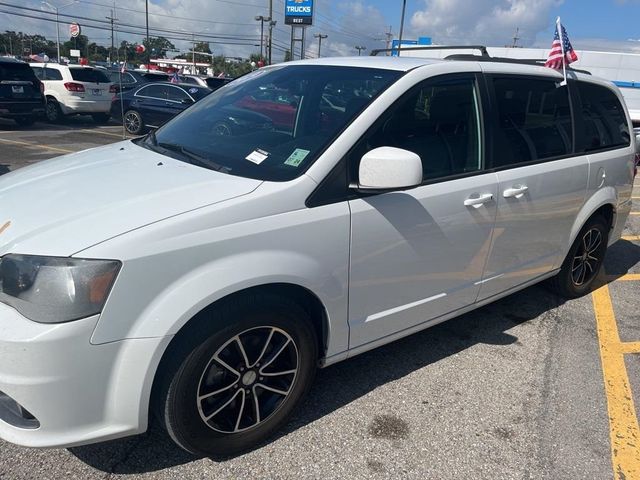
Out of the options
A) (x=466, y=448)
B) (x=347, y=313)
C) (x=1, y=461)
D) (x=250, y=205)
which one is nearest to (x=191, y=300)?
(x=250, y=205)

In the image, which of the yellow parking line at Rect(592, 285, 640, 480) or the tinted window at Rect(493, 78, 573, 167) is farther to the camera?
the tinted window at Rect(493, 78, 573, 167)

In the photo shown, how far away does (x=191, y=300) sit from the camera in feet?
6.96

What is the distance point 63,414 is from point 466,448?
188cm

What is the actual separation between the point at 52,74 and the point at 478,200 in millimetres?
16095

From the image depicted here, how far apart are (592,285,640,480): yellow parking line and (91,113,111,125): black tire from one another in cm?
1552

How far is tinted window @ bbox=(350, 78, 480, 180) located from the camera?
2.77 meters

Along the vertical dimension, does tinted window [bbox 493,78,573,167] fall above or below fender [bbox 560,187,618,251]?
above

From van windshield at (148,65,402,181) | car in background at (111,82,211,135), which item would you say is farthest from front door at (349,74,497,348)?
car in background at (111,82,211,135)

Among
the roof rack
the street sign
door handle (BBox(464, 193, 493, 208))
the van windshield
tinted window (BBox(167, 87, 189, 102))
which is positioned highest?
the street sign

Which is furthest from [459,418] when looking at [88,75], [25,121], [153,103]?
[88,75]

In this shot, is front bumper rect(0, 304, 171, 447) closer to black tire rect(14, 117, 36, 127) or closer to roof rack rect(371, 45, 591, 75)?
roof rack rect(371, 45, 591, 75)

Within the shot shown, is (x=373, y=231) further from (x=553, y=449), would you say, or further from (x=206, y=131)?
(x=553, y=449)

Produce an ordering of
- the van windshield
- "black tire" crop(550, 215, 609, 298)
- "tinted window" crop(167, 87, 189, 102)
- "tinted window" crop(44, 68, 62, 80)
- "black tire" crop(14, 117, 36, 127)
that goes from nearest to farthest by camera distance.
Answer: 1. the van windshield
2. "black tire" crop(550, 215, 609, 298)
3. "tinted window" crop(167, 87, 189, 102)
4. "black tire" crop(14, 117, 36, 127)
5. "tinted window" crop(44, 68, 62, 80)

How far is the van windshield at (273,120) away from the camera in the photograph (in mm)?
2627
